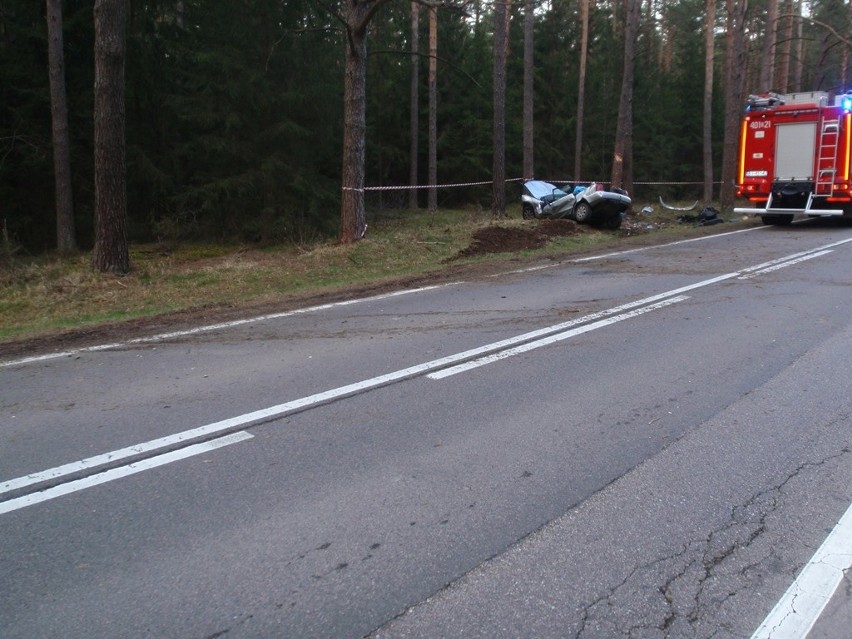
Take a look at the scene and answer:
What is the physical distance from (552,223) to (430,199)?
15606 millimetres

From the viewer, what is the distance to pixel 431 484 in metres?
4.81

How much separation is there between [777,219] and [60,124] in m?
20.0

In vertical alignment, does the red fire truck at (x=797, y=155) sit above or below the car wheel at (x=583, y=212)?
above

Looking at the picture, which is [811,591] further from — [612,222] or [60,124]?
[60,124]

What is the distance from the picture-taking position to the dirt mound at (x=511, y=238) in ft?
53.9

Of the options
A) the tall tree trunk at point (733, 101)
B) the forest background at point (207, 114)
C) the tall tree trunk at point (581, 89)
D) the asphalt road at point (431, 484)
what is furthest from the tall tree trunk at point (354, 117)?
the tall tree trunk at point (581, 89)

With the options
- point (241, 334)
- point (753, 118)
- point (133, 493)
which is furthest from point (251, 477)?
point (753, 118)

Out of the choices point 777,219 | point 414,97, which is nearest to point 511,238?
point 777,219

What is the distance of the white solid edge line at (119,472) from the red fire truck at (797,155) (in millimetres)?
18881

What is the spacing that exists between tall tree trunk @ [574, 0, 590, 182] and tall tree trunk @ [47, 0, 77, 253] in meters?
25.4

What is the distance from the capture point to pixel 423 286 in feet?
40.3

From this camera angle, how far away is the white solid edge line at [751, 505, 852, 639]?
3.37 metres

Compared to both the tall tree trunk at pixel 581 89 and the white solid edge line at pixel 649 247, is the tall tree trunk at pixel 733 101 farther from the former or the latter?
the tall tree trunk at pixel 581 89

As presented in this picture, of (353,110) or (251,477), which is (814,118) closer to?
(353,110)
